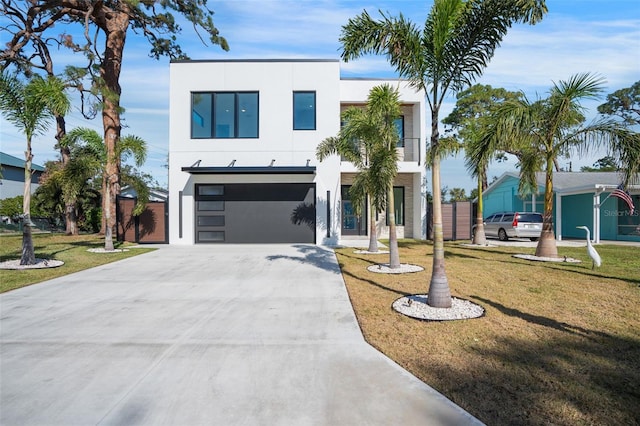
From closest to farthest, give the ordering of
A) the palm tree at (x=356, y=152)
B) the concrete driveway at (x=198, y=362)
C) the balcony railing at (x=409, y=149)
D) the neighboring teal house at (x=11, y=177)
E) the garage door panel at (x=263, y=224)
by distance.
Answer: the concrete driveway at (x=198, y=362) → the palm tree at (x=356, y=152) → the garage door panel at (x=263, y=224) → the balcony railing at (x=409, y=149) → the neighboring teal house at (x=11, y=177)

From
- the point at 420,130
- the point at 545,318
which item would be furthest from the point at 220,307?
the point at 420,130

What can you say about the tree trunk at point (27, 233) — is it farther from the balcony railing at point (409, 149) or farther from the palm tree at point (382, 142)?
the balcony railing at point (409, 149)

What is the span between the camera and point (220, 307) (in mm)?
6305

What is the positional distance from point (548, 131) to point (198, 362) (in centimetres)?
1094

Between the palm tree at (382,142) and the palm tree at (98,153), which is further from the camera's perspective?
the palm tree at (98,153)

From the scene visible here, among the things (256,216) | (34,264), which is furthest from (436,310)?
(256,216)

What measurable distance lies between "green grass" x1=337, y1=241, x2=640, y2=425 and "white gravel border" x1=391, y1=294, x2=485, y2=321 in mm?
149

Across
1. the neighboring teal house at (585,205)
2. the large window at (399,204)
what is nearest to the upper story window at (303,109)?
the large window at (399,204)

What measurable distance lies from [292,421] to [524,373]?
235 centimetres

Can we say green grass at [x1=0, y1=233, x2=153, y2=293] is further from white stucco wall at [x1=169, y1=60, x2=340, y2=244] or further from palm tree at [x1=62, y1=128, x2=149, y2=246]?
white stucco wall at [x1=169, y1=60, x2=340, y2=244]

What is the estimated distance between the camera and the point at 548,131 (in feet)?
34.6

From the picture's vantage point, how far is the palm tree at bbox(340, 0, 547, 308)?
575 centimetres

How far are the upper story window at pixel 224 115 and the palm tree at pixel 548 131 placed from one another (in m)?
10.4

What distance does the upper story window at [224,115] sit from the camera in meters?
16.1
